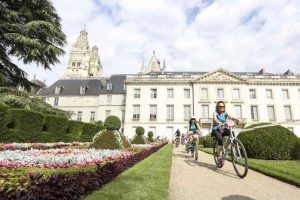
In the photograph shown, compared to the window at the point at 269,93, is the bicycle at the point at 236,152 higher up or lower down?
lower down

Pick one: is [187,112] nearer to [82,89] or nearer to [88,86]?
[88,86]

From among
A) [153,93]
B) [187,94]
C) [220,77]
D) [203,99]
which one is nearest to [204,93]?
[203,99]

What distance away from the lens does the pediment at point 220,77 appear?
134 ft

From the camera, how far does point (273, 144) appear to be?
845 centimetres

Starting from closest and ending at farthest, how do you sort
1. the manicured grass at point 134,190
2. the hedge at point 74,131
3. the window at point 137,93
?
the manicured grass at point 134,190, the hedge at point 74,131, the window at point 137,93

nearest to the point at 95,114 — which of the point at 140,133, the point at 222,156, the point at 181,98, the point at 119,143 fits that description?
the point at 181,98

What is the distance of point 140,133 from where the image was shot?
2117 centimetres

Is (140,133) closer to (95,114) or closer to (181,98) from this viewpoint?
(181,98)

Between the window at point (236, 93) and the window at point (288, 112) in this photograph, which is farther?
the window at point (236, 93)

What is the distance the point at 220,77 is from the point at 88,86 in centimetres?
2564

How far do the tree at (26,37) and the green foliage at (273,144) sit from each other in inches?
464

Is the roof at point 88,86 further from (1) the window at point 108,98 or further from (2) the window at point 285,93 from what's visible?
(2) the window at point 285,93

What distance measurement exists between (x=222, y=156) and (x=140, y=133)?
15.6m

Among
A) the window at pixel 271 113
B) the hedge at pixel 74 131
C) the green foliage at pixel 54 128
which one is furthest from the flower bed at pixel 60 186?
the window at pixel 271 113
